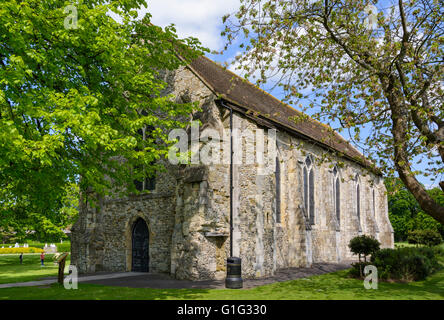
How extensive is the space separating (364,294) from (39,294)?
10485mm

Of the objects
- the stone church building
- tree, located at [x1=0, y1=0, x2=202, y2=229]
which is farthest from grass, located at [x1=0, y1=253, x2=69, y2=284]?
tree, located at [x1=0, y1=0, x2=202, y2=229]

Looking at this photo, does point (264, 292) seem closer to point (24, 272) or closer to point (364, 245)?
point (364, 245)

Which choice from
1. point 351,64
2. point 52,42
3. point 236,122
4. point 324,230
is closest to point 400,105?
point 351,64

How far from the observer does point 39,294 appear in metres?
11.6

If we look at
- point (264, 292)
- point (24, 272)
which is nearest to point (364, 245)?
point (264, 292)

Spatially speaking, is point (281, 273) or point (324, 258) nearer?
point (281, 273)

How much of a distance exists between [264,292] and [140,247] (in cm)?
814

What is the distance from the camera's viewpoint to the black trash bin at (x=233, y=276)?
39.5ft

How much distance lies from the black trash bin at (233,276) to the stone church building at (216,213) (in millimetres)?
1917

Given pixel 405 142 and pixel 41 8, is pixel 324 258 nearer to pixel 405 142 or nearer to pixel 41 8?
pixel 405 142

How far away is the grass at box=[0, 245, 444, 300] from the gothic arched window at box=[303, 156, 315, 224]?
8.54 meters

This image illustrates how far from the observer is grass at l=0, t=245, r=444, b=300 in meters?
10.5

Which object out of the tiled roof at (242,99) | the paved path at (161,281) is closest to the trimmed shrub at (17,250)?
the paved path at (161,281)

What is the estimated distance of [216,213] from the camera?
574 inches
